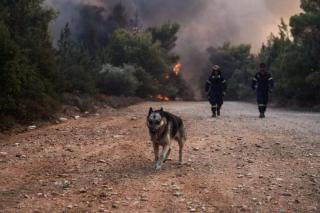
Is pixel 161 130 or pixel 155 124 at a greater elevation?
pixel 155 124

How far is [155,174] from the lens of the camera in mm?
6316

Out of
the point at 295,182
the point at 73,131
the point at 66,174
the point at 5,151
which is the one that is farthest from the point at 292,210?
the point at 73,131

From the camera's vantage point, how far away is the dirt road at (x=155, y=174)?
15.7ft

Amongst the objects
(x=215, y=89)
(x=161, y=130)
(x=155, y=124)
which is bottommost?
(x=161, y=130)

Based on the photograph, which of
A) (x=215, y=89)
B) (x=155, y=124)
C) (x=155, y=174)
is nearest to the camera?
(x=155, y=174)

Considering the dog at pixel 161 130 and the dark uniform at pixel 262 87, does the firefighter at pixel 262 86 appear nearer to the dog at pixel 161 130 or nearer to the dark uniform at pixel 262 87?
the dark uniform at pixel 262 87

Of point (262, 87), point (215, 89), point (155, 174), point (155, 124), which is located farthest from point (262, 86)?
point (155, 174)

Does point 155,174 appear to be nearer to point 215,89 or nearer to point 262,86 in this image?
point 215,89

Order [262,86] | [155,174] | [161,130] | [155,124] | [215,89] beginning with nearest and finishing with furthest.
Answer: [155,174]
[155,124]
[161,130]
[215,89]
[262,86]

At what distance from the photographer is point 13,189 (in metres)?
5.27

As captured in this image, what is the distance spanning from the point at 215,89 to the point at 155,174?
403 inches

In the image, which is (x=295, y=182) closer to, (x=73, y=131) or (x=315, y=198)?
(x=315, y=198)

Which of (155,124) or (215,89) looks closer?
(155,124)

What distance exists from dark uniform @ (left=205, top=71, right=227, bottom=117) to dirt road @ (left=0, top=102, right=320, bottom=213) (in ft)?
17.8
